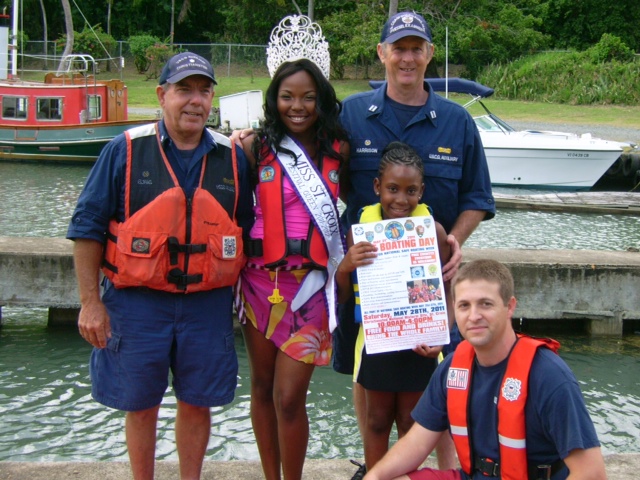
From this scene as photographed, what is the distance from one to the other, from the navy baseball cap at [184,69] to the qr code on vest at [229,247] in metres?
0.74

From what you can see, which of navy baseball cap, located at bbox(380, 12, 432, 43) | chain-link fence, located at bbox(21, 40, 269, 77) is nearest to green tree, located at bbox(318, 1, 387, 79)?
chain-link fence, located at bbox(21, 40, 269, 77)

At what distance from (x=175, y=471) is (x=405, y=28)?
8.33 feet

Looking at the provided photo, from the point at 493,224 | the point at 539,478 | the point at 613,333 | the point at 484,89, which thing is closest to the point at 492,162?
the point at 484,89

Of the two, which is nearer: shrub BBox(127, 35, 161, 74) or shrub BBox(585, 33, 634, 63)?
shrub BBox(585, 33, 634, 63)

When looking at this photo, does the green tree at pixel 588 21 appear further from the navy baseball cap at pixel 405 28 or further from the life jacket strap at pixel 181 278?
the life jacket strap at pixel 181 278

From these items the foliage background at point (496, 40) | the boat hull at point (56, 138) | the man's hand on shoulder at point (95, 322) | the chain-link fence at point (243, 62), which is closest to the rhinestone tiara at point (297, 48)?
the man's hand on shoulder at point (95, 322)

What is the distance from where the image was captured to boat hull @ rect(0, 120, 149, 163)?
2403 centimetres

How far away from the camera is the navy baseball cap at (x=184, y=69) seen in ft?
12.3

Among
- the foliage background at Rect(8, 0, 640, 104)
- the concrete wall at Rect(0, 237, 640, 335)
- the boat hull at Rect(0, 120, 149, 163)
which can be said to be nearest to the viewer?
the concrete wall at Rect(0, 237, 640, 335)

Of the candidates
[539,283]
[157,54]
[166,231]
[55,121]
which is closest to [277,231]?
[166,231]

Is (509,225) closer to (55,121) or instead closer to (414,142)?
(414,142)

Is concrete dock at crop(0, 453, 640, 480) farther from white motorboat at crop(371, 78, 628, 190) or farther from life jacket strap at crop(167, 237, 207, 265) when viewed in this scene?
white motorboat at crop(371, 78, 628, 190)

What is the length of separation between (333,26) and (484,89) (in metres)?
20.3

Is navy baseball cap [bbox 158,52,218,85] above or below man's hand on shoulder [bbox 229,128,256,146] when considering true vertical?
above
